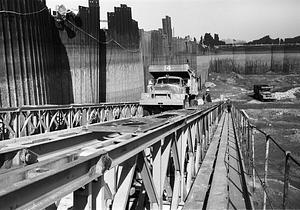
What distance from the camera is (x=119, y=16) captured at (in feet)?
94.8

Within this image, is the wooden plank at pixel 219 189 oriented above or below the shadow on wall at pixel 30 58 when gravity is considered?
below

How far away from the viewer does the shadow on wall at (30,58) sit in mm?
14656

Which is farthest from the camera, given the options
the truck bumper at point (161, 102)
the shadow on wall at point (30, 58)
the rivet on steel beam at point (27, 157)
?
the truck bumper at point (161, 102)

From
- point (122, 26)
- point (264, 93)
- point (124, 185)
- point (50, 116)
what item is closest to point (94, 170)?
point (124, 185)

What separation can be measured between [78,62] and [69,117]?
761 centimetres

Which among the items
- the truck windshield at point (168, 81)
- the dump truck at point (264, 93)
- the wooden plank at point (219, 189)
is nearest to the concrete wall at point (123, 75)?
the truck windshield at point (168, 81)

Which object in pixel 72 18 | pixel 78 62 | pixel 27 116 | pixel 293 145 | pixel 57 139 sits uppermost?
pixel 72 18

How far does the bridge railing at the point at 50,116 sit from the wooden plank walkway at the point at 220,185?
6564 millimetres

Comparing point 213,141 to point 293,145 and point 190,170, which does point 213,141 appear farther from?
point 293,145

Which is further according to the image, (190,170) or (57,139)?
(190,170)

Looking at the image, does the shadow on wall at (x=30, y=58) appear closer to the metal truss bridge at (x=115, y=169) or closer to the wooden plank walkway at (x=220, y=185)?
the metal truss bridge at (x=115, y=169)

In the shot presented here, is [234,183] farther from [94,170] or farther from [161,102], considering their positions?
[161,102]

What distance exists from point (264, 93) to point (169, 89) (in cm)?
3623

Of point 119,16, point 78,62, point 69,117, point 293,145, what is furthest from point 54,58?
point 293,145
